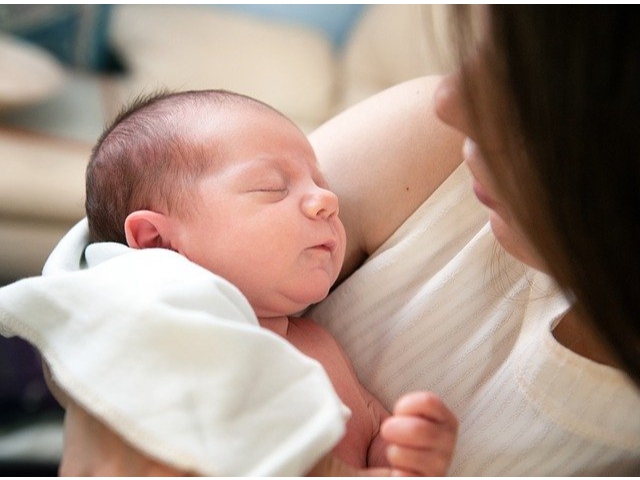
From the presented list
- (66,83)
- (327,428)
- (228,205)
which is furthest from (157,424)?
(66,83)

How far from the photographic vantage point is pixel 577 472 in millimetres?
778

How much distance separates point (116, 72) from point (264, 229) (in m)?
1.93

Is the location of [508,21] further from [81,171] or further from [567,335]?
[81,171]

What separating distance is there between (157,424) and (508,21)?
404 mm

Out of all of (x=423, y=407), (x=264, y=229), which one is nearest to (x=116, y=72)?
(x=264, y=229)

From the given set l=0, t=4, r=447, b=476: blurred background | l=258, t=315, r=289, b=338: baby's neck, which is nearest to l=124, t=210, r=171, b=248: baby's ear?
l=258, t=315, r=289, b=338: baby's neck

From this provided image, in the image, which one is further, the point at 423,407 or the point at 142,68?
the point at 142,68

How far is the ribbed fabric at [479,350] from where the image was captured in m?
0.75

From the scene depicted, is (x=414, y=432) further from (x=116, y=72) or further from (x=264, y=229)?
(x=116, y=72)

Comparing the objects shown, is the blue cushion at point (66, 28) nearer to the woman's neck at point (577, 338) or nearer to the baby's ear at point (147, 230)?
the baby's ear at point (147, 230)

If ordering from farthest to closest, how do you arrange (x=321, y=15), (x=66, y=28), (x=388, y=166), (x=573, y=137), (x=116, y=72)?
(x=321, y=15) → (x=116, y=72) → (x=66, y=28) → (x=388, y=166) → (x=573, y=137)

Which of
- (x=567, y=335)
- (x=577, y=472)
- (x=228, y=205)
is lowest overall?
(x=577, y=472)

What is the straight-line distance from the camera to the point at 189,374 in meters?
0.62

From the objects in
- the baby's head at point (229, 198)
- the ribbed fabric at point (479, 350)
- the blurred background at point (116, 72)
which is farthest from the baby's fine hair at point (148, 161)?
the blurred background at point (116, 72)
